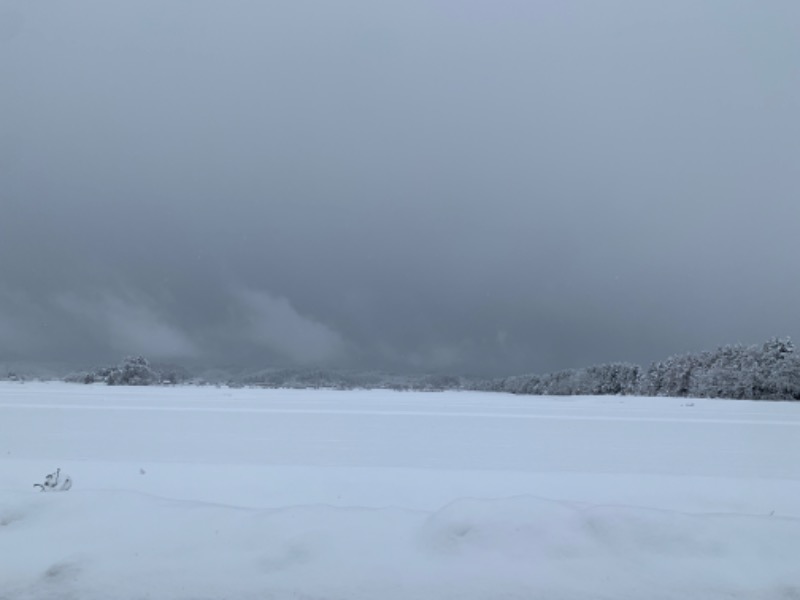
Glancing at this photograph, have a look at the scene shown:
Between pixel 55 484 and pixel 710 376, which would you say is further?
pixel 710 376

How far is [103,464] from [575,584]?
5.78m

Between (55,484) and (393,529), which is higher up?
(55,484)

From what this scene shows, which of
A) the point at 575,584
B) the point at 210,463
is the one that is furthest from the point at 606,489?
the point at 210,463

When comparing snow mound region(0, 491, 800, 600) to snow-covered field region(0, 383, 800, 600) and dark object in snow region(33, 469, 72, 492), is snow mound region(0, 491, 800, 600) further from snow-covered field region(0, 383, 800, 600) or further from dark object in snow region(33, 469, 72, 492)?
dark object in snow region(33, 469, 72, 492)

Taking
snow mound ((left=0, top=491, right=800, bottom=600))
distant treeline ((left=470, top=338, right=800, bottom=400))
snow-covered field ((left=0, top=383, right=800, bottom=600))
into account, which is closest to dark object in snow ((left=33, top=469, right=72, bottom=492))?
snow-covered field ((left=0, top=383, right=800, bottom=600))

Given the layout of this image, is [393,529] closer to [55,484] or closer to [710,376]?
[55,484]

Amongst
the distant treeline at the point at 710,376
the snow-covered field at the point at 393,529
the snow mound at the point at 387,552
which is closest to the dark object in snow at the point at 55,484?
the snow-covered field at the point at 393,529

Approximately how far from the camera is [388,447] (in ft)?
32.7

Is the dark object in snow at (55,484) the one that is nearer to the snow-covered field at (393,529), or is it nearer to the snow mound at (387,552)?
the snow-covered field at (393,529)

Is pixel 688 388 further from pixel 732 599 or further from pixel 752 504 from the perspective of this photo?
pixel 732 599

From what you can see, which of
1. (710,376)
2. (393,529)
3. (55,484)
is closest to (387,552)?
(393,529)

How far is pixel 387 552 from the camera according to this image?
4305 mm

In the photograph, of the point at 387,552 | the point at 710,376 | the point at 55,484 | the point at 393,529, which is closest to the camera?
the point at 387,552

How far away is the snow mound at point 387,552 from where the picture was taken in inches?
151
